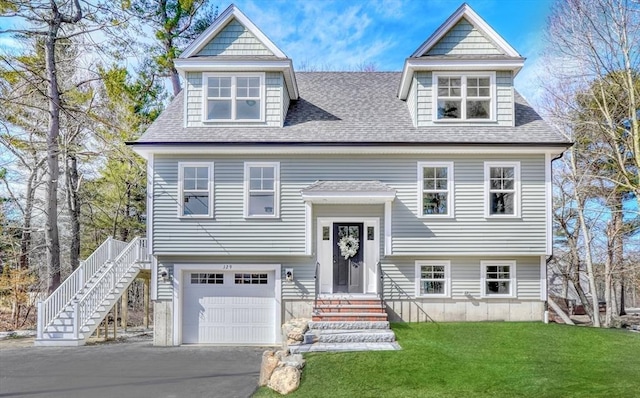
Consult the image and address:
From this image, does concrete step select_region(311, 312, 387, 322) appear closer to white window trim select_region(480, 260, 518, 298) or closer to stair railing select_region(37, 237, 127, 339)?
white window trim select_region(480, 260, 518, 298)

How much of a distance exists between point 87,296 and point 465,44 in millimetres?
13149

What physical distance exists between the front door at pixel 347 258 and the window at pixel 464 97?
4217 mm

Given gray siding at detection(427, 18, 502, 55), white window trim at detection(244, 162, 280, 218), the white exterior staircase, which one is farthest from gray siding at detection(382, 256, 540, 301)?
the white exterior staircase

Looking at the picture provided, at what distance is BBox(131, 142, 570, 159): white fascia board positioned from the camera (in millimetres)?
12148

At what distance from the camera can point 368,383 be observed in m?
7.55

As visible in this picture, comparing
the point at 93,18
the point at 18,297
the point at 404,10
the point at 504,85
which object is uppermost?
the point at 404,10

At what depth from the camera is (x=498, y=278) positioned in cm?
1245

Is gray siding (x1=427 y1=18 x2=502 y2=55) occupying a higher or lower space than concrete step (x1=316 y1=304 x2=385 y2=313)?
higher

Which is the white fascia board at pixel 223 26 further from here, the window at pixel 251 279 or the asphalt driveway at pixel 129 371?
the asphalt driveway at pixel 129 371

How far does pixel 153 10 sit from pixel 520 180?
1818 centimetres

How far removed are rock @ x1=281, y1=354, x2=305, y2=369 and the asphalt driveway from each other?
698mm

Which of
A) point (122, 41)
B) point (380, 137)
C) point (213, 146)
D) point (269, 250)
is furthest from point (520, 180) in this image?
point (122, 41)

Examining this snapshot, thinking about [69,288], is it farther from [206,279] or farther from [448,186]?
[448,186]

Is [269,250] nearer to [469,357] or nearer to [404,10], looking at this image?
[469,357]
